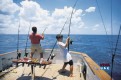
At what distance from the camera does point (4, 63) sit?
583 centimetres

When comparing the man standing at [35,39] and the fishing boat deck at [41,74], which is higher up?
the man standing at [35,39]

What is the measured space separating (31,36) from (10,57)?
1971 mm

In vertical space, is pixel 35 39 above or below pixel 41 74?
above

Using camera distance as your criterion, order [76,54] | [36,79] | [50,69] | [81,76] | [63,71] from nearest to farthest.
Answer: [36,79]
[81,76]
[63,71]
[50,69]
[76,54]

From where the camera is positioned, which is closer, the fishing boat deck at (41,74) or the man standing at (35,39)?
the fishing boat deck at (41,74)

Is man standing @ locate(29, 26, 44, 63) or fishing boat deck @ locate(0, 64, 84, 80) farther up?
man standing @ locate(29, 26, 44, 63)

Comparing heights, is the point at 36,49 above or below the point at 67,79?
above

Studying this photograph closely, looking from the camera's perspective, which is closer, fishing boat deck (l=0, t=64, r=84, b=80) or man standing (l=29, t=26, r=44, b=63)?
fishing boat deck (l=0, t=64, r=84, b=80)

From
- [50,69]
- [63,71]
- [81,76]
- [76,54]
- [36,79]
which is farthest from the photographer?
[76,54]

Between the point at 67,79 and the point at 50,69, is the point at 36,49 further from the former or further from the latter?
the point at 67,79

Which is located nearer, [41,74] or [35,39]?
[35,39]

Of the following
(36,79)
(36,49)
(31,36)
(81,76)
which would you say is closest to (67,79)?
(81,76)

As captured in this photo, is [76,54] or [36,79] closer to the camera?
[36,79]

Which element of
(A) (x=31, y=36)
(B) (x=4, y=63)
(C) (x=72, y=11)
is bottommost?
(B) (x=4, y=63)
